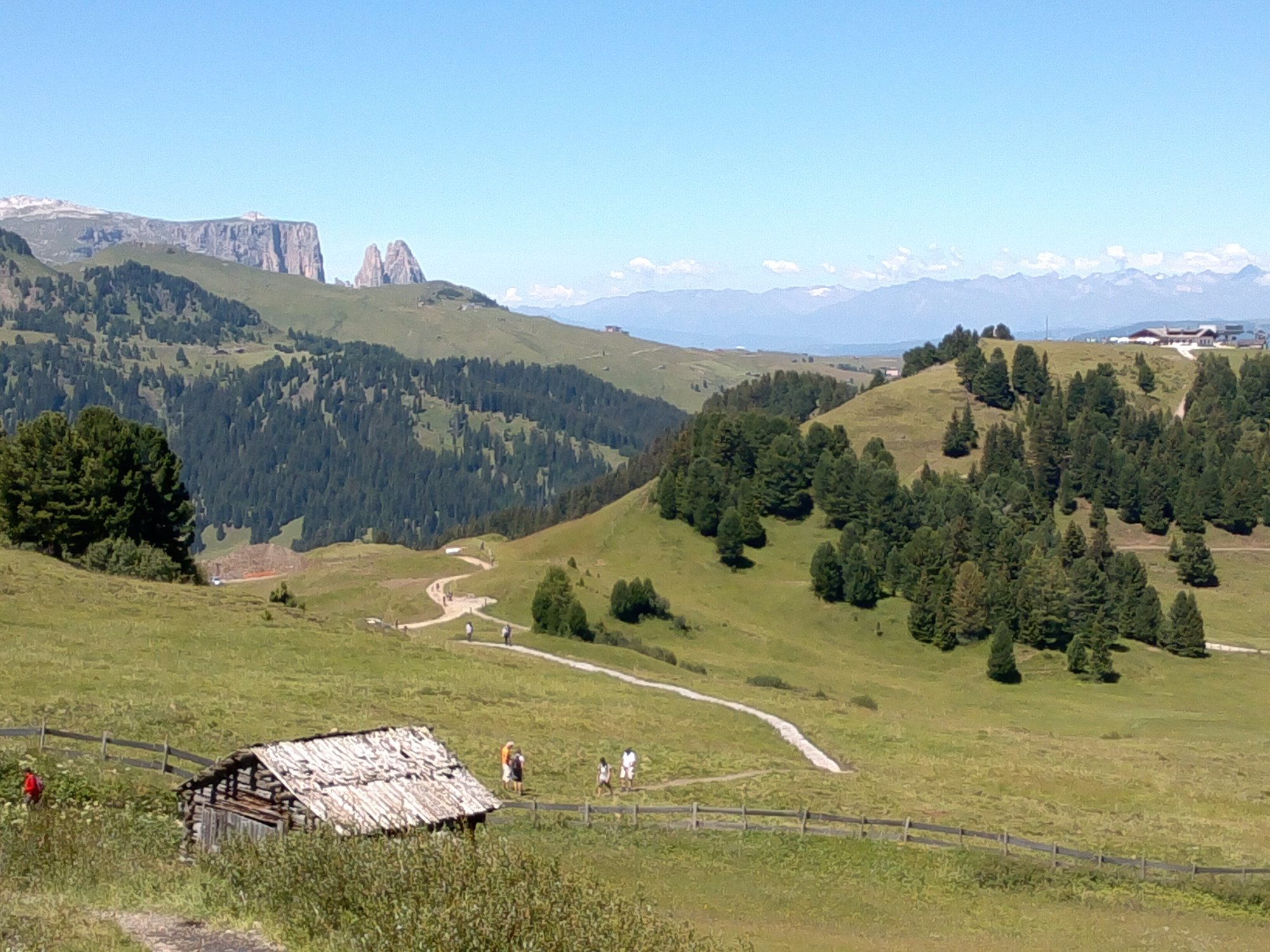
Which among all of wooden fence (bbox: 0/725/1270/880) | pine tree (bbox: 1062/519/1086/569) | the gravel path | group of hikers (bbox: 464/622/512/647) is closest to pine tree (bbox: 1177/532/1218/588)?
pine tree (bbox: 1062/519/1086/569)

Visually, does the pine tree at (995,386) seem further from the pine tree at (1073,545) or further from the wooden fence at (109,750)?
the wooden fence at (109,750)

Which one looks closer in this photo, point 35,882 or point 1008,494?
point 35,882

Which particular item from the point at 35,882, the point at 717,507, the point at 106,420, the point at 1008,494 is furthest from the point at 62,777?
the point at 1008,494

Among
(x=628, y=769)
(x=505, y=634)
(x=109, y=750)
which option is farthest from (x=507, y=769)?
(x=505, y=634)

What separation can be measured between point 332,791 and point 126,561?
184ft

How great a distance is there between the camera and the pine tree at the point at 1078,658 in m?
99.4

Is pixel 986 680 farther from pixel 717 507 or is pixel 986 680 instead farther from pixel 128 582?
pixel 128 582

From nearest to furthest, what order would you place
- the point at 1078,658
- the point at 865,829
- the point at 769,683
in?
the point at 865,829 < the point at 769,683 < the point at 1078,658

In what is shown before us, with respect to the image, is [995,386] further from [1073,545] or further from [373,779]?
[373,779]

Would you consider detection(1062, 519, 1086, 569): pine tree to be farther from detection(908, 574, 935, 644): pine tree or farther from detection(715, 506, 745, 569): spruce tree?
detection(715, 506, 745, 569): spruce tree

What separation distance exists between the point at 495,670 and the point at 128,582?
22.5 meters

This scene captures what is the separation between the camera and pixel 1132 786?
54.7 meters

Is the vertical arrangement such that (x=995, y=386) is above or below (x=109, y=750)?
above

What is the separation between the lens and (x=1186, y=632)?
346 ft
